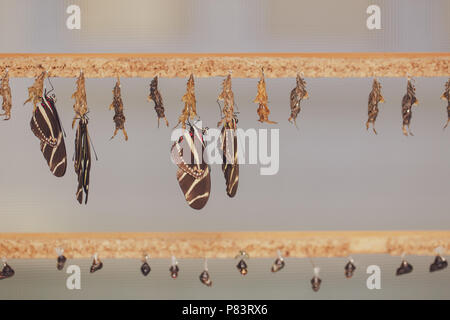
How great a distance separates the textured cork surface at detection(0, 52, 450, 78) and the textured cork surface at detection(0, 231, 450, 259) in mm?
974

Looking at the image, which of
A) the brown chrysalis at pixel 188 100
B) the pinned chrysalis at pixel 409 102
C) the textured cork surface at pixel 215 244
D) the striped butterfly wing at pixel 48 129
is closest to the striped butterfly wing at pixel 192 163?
the brown chrysalis at pixel 188 100

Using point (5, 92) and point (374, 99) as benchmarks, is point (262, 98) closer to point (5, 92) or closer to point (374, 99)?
point (374, 99)

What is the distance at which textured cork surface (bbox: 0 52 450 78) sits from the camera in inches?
85.6

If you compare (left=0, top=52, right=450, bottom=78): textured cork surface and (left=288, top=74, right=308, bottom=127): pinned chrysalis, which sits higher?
(left=0, top=52, right=450, bottom=78): textured cork surface

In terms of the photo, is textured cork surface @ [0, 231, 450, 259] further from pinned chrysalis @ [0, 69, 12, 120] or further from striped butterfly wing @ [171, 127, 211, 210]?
pinned chrysalis @ [0, 69, 12, 120]

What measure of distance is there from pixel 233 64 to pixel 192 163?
65 centimetres

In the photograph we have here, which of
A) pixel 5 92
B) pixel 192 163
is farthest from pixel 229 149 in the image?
pixel 5 92

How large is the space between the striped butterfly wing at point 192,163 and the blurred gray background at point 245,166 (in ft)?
1.57

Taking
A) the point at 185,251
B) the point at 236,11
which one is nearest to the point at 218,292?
the point at 185,251

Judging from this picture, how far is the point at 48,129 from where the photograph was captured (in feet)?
7.25

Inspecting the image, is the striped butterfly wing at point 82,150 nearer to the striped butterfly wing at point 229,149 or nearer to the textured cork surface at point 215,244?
the textured cork surface at point 215,244

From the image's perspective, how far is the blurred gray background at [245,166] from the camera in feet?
8.87

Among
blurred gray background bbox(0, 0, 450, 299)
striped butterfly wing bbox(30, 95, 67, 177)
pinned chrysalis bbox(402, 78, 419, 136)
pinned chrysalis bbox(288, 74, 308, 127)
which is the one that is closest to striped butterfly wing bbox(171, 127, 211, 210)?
blurred gray background bbox(0, 0, 450, 299)

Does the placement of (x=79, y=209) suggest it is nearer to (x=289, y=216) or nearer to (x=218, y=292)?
(x=218, y=292)
